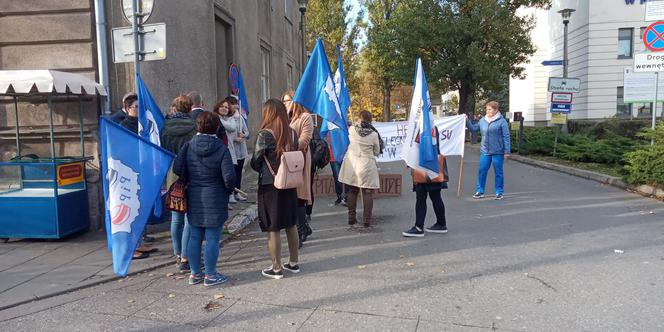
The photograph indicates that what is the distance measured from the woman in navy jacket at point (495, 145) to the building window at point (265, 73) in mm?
7031

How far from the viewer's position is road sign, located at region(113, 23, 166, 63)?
5793 millimetres

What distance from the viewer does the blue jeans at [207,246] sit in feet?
15.3

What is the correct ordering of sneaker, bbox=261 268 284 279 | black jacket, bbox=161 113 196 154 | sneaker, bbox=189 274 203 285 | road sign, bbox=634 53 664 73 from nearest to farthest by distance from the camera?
1. sneaker, bbox=189 274 203 285
2. sneaker, bbox=261 268 284 279
3. black jacket, bbox=161 113 196 154
4. road sign, bbox=634 53 664 73

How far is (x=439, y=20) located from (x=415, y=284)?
24671mm

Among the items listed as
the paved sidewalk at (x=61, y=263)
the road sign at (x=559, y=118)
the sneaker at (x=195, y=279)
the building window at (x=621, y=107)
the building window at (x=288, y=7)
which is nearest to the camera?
the paved sidewalk at (x=61, y=263)

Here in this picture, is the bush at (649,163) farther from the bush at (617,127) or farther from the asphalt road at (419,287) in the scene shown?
the bush at (617,127)

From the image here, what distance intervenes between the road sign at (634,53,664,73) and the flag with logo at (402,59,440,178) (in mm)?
6008

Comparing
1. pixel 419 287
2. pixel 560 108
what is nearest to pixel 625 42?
pixel 560 108

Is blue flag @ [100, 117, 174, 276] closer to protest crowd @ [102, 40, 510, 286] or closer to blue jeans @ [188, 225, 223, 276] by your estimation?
protest crowd @ [102, 40, 510, 286]

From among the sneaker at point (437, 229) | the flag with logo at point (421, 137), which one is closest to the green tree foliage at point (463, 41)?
the flag with logo at point (421, 137)

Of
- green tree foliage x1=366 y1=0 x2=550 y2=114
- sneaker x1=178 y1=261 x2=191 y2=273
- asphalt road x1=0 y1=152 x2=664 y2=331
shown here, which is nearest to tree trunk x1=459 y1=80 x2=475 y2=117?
green tree foliage x1=366 y1=0 x2=550 y2=114

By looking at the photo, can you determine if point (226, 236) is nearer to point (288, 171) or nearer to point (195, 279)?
point (195, 279)

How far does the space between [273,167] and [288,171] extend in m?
0.17

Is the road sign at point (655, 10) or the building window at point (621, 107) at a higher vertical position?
the road sign at point (655, 10)
